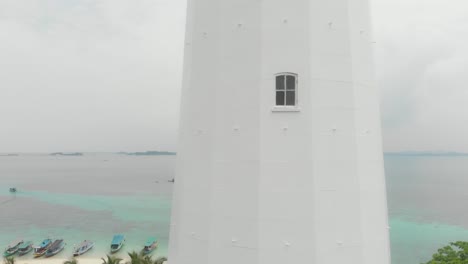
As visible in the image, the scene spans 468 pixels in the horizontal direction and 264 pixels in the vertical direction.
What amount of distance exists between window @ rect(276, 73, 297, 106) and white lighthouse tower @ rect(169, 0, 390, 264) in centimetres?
2

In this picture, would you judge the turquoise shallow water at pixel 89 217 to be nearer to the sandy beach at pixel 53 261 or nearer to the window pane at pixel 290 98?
the sandy beach at pixel 53 261

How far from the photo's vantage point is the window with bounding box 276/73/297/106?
6137mm

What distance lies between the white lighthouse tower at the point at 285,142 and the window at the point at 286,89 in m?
0.02

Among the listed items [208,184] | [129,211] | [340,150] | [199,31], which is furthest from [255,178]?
[129,211]

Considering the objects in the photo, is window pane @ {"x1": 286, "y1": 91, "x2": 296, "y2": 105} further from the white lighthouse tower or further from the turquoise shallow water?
the turquoise shallow water

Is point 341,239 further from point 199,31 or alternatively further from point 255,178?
point 199,31

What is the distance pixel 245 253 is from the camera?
19.8ft

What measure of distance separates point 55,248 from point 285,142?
146 ft

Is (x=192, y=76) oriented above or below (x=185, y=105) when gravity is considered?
above

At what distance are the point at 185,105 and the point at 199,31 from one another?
4.95 feet

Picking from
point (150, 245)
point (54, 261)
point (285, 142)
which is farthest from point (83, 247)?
point (285, 142)

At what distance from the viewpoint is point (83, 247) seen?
4244cm

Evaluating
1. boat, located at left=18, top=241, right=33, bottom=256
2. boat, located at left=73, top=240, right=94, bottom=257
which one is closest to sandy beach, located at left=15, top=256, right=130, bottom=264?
boat, located at left=73, top=240, right=94, bottom=257

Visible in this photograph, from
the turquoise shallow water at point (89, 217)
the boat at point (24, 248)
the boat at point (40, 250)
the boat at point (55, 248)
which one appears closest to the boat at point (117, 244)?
the turquoise shallow water at point (89, 217)
